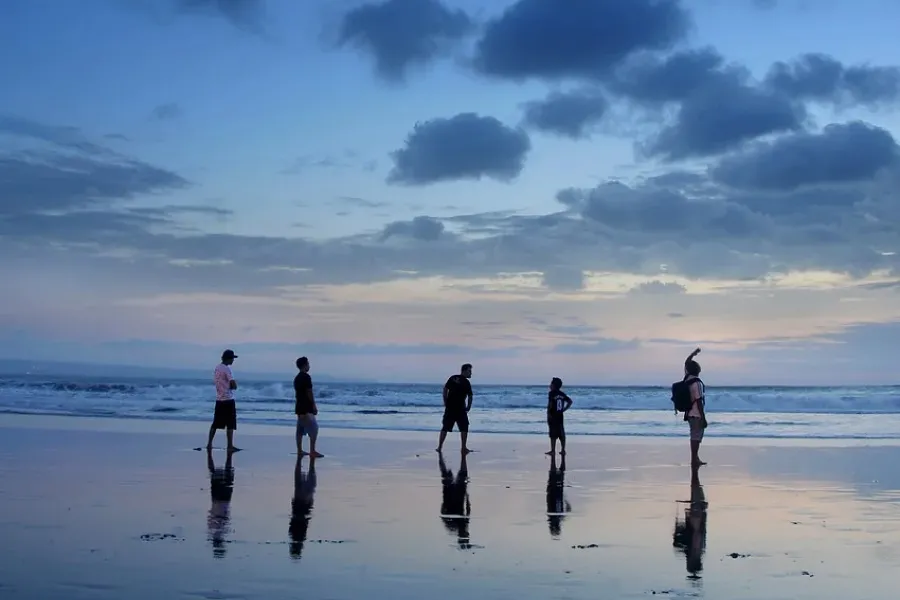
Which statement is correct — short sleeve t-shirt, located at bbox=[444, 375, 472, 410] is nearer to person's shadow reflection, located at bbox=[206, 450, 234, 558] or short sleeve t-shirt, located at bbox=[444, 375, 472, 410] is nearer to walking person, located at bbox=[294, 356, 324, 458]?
walking person, located at bbox=[294, 356, 324, 458]

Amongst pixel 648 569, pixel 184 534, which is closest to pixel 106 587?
pixel 184 534

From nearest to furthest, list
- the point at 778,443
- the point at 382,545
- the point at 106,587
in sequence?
1. the point at 106,587
2. the point at 382,545
3. the point at 778,443

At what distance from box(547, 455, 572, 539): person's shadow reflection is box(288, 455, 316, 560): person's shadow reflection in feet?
8.38

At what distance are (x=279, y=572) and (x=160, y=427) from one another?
21.2 meters

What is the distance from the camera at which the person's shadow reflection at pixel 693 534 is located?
8.80 metres

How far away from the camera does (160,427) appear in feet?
92.2

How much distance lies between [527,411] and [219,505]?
107 ft

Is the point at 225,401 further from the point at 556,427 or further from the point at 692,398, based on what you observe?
the point at 692,398

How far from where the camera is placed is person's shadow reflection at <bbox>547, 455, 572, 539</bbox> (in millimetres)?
10877

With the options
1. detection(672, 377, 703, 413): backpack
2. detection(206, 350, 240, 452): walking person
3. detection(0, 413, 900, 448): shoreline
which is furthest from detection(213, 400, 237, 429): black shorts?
detection(672, 377, 703, 413): backpack

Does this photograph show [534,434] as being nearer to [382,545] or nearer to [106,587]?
[382,545]

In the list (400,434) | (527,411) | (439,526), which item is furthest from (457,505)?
(527,411)

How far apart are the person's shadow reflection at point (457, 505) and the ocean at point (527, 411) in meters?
12.6

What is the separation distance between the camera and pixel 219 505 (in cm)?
1192
